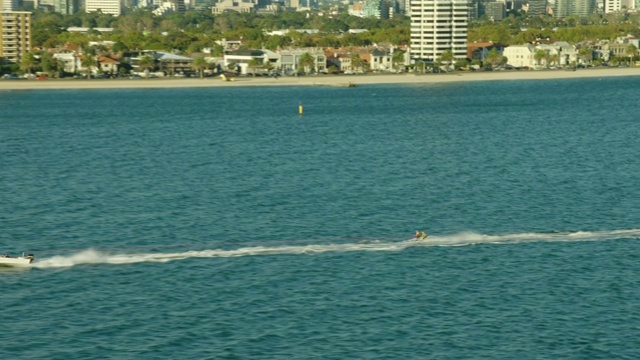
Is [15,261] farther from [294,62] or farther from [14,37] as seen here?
[14,37]

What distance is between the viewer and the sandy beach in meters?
165

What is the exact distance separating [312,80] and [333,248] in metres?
132

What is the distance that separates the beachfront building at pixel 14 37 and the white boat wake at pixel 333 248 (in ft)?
491

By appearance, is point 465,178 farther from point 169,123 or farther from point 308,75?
point 308,75

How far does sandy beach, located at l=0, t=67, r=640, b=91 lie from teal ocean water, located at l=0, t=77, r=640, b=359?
2618 inches

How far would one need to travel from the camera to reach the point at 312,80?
180m

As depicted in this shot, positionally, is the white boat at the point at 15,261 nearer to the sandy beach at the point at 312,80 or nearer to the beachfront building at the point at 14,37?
the sandy beach at the point at 312,80

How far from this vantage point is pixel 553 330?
37.6m

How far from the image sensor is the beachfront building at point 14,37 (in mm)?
192250

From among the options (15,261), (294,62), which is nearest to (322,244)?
(15,261)

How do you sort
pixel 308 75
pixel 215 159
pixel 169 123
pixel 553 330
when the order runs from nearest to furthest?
1. pixel 553 330
2. pixel 215 159
3. pixel 169 123
4. pixel 308 75

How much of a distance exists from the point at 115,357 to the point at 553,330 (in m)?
13.0

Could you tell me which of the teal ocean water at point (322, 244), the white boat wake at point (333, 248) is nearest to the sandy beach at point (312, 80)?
the teal ocean water at point (322, 244)

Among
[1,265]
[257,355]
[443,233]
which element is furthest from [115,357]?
[443,233]
